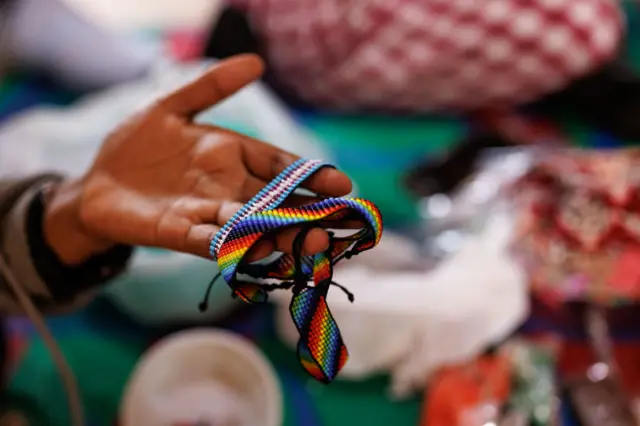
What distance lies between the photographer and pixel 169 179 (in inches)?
25.3

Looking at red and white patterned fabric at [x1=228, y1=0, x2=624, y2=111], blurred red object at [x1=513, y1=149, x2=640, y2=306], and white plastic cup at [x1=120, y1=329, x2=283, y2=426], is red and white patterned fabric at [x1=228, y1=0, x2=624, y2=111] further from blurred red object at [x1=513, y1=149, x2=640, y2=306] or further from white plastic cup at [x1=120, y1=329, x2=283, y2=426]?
white plastic cup at [x1=120, y1=329, x2=283, y2=426]

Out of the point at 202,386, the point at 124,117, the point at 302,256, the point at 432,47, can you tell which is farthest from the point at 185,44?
the point at 302,256

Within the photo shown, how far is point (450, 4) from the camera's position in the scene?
1.26 metres

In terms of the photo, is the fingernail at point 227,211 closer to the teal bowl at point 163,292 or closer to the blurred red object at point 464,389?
the teal bowl at point 163,292

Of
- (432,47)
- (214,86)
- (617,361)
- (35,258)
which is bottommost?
(617,361)

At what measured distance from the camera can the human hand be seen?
1.90 feet

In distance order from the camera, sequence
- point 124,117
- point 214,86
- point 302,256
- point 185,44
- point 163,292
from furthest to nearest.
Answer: point 185,44
point 163,292
point 124,117
point 214,86
point 302,256

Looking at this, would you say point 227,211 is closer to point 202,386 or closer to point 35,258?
point 35,258

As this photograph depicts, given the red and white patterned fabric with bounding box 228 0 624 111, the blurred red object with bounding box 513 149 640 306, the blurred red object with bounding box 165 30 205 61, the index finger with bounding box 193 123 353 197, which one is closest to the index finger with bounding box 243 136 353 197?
the index finger with bounding box 193 123 353 197

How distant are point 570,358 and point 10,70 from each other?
1315mm

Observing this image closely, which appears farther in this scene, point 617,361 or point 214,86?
point 617,361

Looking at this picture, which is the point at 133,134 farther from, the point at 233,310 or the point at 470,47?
the point at 470,47

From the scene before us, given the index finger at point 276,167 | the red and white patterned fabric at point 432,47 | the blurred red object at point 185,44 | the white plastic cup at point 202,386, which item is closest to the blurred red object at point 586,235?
the red and white patterned fabric at point 432,47

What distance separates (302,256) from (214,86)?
0.78ft
